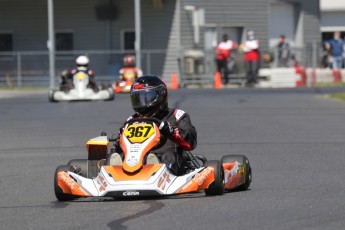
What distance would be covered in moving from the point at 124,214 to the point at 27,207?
1.22m

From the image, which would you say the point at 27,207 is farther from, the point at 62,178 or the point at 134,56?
the point at 134,56

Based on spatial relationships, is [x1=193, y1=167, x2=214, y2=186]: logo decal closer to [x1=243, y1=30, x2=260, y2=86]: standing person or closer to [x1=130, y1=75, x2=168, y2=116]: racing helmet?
[x1=130, y1=75, x2=168, y2=116]: racing helmet

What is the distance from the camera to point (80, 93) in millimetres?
27641

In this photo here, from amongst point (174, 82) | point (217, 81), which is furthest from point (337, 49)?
point (174, 82)

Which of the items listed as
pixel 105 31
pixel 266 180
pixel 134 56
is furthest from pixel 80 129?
pixel 105 31

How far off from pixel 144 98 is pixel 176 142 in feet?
1.79

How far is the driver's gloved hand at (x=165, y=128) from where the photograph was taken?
10.1 meters

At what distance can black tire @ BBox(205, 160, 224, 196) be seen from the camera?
983cm

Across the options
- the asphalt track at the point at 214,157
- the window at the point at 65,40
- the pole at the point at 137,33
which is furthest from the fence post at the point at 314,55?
the window at the point at 65,40

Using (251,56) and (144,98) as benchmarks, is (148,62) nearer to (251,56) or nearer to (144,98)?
(251,56)

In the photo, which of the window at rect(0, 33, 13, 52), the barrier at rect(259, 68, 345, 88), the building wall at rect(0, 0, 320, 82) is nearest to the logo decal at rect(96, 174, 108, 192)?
the barrier at rect(259, 68, 345, 88)

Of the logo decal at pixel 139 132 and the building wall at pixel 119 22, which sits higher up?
the building wall at pixel 119 22

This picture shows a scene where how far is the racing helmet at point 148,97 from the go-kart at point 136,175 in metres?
0.31

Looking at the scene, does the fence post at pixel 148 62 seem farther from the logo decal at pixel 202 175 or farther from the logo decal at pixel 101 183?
the logo decal at pixel 101 183
